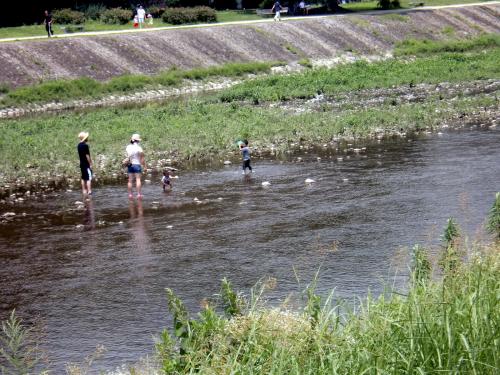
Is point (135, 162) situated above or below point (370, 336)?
above

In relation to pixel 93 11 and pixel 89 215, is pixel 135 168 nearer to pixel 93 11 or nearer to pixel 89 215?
pixel 89 215

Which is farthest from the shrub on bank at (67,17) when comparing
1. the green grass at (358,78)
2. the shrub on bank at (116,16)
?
the green grass at (358,78)

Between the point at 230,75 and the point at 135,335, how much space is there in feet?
144

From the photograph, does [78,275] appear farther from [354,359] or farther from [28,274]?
[354,359]

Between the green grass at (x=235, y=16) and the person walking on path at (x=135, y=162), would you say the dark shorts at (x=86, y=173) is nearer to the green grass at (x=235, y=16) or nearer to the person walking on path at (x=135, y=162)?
the person walking on path at (x=135, y=162)

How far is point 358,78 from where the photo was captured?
162 ft

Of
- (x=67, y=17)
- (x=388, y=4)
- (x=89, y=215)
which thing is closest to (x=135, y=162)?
(x=89, y=215)

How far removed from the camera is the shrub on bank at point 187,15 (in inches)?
2800

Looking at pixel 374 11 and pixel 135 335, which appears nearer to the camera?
pixel 135 335

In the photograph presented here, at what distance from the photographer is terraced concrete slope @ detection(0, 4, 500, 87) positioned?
53562mm

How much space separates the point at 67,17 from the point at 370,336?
207ft

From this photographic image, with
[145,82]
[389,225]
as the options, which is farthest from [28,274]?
[145,82]

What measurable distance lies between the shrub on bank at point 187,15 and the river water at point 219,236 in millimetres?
45413

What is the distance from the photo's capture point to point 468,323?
29.3 feet
